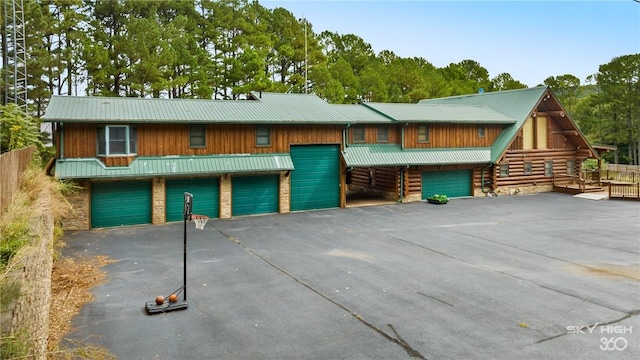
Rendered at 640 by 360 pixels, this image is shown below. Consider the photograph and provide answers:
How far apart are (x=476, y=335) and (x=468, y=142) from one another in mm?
22496

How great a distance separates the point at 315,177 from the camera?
24.0 m

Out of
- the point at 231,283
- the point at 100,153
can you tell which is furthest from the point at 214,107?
the point at 231,283

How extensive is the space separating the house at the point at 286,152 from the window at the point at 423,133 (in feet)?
0.21

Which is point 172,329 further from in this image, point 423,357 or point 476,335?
point 476,335

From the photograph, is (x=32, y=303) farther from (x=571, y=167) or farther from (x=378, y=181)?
(x=571, y=167)

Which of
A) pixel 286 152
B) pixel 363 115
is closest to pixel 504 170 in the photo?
pixel 363 115

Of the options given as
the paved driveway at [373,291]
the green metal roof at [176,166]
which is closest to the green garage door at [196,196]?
the green metal roof at [176,166]

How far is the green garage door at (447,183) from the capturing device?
27.4 m

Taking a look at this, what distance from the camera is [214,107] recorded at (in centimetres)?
2280

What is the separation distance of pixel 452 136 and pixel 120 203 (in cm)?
2039

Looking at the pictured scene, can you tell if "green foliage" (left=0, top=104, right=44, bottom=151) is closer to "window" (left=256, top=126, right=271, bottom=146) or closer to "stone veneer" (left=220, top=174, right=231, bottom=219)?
"stone veneer" (left=220, top=174, right=231, bottom=219)

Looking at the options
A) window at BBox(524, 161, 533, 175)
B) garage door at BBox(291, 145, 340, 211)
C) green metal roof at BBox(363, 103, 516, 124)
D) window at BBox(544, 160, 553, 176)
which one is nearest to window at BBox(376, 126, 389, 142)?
green metal roof at BBox(363, 103, 516, 124)

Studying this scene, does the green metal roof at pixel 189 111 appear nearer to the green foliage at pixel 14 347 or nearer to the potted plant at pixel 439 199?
the potted plant at pixel 439 199

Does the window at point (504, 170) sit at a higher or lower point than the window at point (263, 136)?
lower
